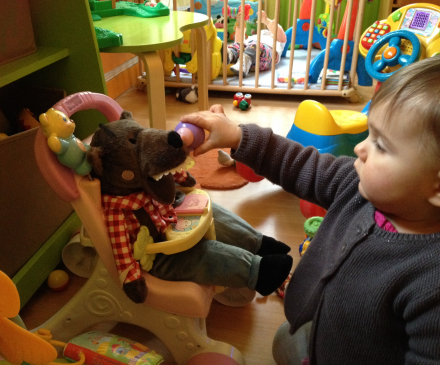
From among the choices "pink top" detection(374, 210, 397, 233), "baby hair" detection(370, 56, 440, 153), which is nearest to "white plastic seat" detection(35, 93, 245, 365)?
"pink top" detection(374, 210, 397, 233)

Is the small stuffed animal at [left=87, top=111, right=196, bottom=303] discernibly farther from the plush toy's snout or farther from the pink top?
the pink top

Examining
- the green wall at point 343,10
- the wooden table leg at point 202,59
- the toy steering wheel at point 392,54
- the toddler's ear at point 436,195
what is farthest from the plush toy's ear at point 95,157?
the green wall at point 343,10

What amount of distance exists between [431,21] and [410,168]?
1.72m

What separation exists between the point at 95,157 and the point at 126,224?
0.15 m

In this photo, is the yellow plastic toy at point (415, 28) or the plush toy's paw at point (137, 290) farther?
the yellow plastic toy at point (415, 28)

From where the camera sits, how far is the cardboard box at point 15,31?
2.85ft

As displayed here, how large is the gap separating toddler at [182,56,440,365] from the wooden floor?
23 centimetres

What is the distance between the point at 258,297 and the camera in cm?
101

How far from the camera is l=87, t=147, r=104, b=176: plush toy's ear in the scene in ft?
2.23

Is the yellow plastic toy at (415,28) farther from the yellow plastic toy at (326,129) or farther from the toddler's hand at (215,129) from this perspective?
the toddler's hand at (215,129)

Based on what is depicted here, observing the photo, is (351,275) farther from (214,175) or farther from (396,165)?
(214,175)

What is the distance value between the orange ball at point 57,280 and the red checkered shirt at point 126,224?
1.15ft

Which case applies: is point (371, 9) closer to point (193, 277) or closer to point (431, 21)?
point (431, 21)

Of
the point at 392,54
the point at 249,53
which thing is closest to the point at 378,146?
the point at 392,54
